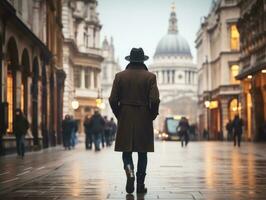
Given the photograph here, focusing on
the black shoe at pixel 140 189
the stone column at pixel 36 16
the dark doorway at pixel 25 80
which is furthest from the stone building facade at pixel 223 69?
the black shoe at pixel 140 189

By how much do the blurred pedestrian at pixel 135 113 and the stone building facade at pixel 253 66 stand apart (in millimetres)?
33116

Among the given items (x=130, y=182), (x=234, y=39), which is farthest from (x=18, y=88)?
(x=234, y=39)

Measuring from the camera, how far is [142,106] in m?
11.2

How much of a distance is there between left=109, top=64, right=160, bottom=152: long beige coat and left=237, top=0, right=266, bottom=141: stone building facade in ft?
109

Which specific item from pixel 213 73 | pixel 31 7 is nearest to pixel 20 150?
pixel 31 7

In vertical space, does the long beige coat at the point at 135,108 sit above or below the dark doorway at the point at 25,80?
below

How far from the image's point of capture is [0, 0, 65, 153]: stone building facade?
26244mm

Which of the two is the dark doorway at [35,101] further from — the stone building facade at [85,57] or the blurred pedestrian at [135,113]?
the stone building facade at [85,57]

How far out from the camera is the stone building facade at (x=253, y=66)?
153 feet

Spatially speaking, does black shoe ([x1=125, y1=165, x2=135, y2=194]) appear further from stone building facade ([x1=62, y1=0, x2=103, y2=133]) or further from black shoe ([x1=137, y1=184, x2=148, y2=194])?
stone building facade ([x1=62, y1=0, x2=103, y2=133])

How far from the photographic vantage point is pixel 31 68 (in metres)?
33.0

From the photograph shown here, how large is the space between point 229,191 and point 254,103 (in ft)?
130

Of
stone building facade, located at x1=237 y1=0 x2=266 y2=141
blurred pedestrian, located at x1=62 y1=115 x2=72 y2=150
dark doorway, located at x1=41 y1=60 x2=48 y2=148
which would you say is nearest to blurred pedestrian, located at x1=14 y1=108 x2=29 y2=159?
blurred pedestrian, located at x1=62 y1=115 x2=72 y2=150

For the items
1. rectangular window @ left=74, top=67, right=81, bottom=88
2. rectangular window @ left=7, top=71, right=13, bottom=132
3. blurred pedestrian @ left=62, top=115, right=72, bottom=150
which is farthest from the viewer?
rectangular window @ left=74, top=67, right=81, bottom=88
